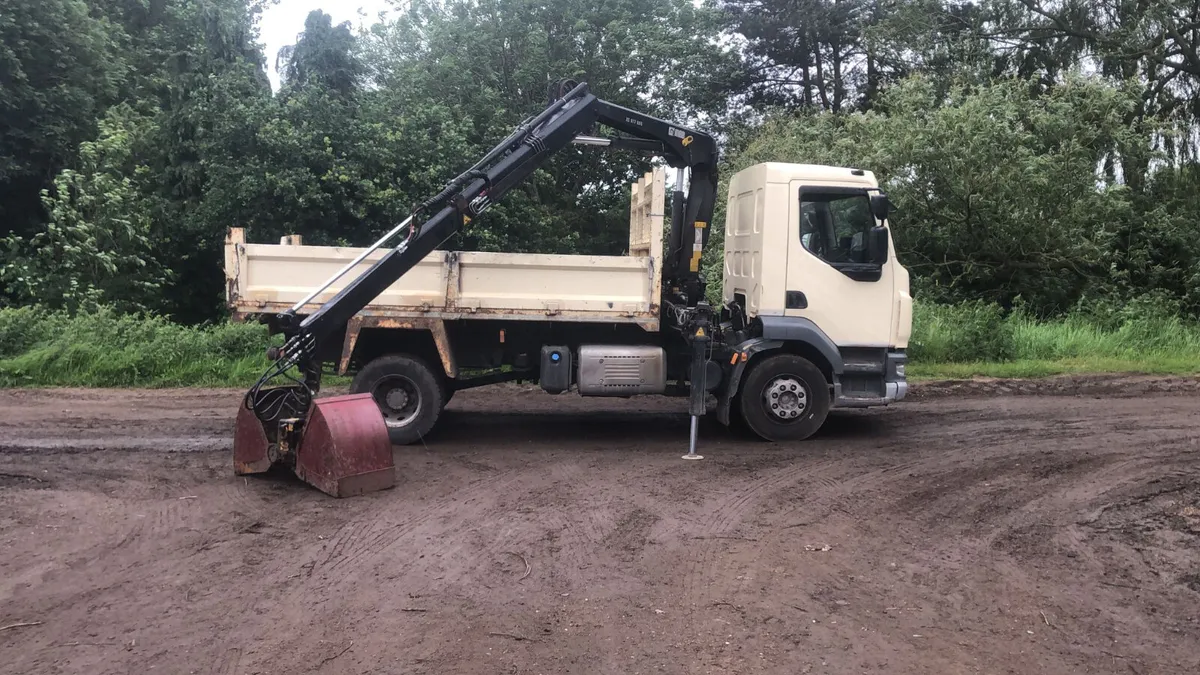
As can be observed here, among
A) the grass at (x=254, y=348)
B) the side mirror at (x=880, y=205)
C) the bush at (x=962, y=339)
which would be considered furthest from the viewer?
the bush at (x=962, y=339)

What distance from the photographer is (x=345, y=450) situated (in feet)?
22.3

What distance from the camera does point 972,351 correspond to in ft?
47.7

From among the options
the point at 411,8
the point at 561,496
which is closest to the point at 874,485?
the point at 561,496

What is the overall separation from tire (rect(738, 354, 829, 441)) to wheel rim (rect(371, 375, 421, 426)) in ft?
10.6

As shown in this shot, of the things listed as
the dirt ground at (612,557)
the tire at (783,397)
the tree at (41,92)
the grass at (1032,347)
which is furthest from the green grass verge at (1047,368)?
the tree at (41,92)

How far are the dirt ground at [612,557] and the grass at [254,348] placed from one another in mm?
3095

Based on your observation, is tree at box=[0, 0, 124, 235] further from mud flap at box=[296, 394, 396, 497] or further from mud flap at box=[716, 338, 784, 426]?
mud flap at box=[716, 338, 784, 426]

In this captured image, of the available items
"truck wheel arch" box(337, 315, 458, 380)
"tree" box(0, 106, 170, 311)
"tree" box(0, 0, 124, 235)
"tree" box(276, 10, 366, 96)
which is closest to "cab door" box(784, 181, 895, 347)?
"truck wheel arch" box(337, 315, 458, 380)

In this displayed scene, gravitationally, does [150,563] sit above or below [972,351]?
below

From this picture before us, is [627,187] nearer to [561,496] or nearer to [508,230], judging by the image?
[508,230]

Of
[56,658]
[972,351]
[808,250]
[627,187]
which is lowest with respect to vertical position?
[56,658]

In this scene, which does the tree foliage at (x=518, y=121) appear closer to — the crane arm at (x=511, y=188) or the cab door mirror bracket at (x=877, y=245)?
the crane arm at (x=511, y=188)

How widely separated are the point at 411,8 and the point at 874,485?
89.7 feet

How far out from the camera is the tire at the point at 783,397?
29.2ft
